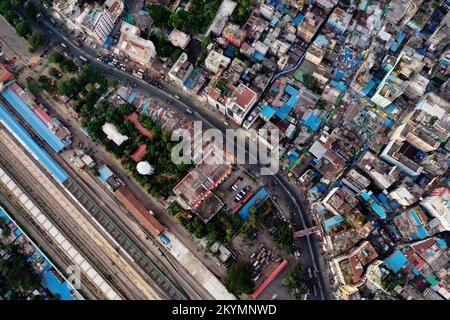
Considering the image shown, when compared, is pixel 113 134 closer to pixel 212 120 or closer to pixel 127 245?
pixel 212 120

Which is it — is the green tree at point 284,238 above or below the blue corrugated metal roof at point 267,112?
below

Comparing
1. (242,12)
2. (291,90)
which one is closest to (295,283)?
(291,90)

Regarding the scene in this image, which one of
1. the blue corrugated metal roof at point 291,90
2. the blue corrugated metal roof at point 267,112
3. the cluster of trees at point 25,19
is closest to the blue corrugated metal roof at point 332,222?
the blue corrugated metal roof at point 267,112

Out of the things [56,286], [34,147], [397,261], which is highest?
[397,261]

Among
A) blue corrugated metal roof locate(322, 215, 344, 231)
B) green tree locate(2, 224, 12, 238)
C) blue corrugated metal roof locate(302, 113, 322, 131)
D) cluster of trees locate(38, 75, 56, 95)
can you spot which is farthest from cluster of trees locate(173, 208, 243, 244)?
cluster of trees locate(38, 75, 56, 95)

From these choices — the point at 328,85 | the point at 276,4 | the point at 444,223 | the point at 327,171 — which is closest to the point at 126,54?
the point at 276,4

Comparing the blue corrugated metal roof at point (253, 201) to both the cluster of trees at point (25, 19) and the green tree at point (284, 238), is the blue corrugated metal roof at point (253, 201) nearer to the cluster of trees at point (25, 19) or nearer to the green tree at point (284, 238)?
the green tree at point (284, 238)

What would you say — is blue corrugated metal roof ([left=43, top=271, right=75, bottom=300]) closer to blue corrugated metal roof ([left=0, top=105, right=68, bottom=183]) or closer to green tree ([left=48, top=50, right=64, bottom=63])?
blue corrugated metal roof ([left=0, top=105, right=68, bottom=183])

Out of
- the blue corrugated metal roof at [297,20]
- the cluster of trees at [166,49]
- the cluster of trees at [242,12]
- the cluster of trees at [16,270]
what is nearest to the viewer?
the cluster of trees at [16,270]
